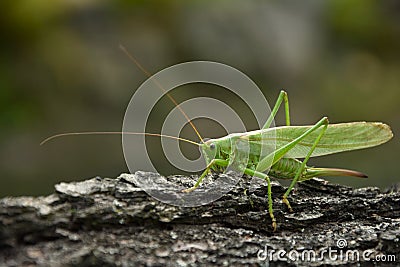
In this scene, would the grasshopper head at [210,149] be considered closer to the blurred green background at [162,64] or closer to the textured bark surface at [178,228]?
the textured bark surface at [178,228]

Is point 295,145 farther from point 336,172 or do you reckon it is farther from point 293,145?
point 336,172

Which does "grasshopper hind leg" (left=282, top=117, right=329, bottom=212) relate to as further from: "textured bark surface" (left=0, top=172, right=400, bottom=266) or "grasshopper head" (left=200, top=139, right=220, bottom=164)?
"grasshopper head" (left=200, top=139, right=220, bottom=164)

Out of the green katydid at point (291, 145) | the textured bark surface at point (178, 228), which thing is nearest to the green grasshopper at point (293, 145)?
Answer: the green katydid at point (291, 145)

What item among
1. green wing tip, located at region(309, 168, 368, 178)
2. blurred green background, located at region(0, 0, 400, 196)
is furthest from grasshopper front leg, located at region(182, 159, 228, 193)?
blurred green background, located at region(0, 0, 400, 196)

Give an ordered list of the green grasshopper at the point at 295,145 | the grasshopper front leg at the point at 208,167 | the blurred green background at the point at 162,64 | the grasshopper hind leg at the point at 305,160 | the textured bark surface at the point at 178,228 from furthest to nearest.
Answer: the blurred green background at the point at 162,64 → the green grasshopper at the point at 295,145 → the grasshopper hind leg at the point at 305,160 → the grasshopper front leg at the point at 208,167 → the textured bark surface at the point at 178,228

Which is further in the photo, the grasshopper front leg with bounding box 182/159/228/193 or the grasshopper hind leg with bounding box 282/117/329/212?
the grasshopper hind leg with bounding box 282/117/329/212

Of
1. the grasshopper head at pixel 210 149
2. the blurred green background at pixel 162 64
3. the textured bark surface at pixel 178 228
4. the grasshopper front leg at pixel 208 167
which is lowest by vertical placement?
the textured bark surface at pixel 178 228

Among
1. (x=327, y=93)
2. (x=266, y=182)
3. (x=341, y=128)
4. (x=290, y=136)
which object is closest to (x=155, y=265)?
(x=266, y=182)
